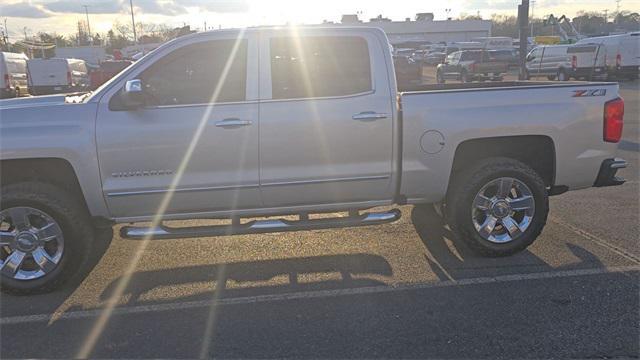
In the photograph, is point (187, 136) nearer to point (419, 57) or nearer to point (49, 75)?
point (49, 75)

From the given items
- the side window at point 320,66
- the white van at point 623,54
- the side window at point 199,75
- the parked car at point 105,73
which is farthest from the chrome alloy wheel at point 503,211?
the white van at point 623,54

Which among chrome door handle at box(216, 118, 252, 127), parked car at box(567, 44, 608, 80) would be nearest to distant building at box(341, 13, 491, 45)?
parked car at box(567, 44, 608, 80)

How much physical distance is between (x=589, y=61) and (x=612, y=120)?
82.5ft

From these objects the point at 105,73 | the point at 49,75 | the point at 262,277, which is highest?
the point at 105,73

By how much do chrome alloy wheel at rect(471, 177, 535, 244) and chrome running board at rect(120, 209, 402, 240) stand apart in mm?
822

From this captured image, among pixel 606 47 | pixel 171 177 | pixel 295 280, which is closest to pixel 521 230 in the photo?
pixel 295 280

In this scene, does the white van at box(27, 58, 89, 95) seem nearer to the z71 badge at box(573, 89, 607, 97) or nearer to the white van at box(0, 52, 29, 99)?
the white van at box(0, 52, 29, 99)

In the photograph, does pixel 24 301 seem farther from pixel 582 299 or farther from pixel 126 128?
pixel 582 299

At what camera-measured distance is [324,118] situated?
171 inches

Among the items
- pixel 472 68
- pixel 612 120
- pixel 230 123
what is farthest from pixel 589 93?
pixel 472 68

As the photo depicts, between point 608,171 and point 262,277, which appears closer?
point 262,277

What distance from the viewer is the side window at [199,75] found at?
4.31 metres

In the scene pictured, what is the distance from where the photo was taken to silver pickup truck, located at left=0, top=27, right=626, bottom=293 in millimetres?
4160

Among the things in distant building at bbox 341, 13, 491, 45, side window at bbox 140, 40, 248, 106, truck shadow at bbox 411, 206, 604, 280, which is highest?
distant building at bbox 341, 13, 491, 45
